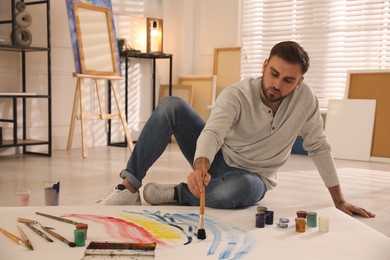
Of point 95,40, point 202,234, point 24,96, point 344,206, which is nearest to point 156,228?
point 202,234

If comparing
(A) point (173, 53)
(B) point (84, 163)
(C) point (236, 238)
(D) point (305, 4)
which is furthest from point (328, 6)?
(C) point (236, 238)

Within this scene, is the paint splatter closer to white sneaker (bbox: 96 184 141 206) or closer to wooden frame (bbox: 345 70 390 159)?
white sneaker (bbox: 96 184 141 206)

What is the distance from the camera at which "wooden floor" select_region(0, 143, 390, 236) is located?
8.49 ft

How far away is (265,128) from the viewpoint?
82.6 inches

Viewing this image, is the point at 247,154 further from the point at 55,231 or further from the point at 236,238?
the point at 55,231

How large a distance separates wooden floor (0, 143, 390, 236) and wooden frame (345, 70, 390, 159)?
0.19 meters

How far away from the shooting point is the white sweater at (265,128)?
6.80 feet

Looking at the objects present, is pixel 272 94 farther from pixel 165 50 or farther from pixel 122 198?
pixel 165 50

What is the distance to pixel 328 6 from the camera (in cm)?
489

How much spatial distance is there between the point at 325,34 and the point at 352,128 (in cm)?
100

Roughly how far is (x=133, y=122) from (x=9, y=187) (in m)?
2.69

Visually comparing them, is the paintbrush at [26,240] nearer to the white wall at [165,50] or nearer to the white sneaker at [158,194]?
the white sneaker at [158,194]

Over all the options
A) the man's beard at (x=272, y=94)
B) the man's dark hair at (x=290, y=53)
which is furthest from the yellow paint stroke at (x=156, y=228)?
the man's dark hair at (x=290, y=53)

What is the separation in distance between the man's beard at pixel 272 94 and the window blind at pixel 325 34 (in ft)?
9.61
